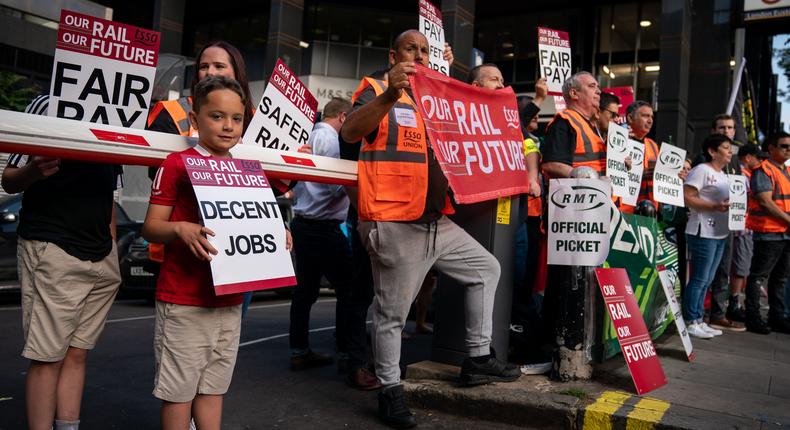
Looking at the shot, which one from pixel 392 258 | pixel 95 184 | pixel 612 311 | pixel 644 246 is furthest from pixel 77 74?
pixel 644 246

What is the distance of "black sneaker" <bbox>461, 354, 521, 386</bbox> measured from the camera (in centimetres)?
379

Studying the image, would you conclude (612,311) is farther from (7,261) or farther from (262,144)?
(7,261)

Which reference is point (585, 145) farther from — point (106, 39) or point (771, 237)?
point (771, 237)

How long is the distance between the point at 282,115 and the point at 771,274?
6388mm

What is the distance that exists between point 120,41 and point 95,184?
0.64 meters

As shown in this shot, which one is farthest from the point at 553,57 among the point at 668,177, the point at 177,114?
the point at 177,114

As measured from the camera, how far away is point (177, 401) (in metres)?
2.49

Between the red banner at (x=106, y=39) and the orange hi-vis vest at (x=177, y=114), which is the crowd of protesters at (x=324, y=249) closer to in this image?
the orange hi-vis vest at (x=177, y=114)

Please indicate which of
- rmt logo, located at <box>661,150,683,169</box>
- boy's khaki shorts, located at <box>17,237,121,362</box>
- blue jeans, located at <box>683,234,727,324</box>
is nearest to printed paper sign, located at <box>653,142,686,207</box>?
rmt logo, located at <box>661,150,683,169</box>

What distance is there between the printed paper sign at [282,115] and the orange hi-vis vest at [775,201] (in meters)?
5.70

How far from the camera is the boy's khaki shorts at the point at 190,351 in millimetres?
2488

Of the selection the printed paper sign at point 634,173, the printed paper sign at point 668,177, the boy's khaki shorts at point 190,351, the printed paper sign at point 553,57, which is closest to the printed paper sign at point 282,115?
the boy's khaki shorts at point 190,351

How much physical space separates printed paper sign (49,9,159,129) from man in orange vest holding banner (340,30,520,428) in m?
1.08

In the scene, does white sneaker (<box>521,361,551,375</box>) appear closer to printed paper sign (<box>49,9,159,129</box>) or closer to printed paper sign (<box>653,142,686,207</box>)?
printed paper sign (<box>653,142,686,207</box>)
